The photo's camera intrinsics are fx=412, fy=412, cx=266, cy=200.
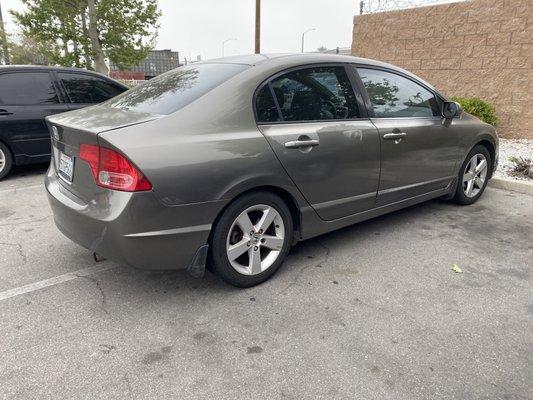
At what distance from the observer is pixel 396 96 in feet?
12.4

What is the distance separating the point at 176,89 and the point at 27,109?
3801 mm

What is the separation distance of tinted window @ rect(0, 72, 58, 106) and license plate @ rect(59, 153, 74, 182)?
3.52 m

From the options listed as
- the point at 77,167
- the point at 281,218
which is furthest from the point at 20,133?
the point at 281,218

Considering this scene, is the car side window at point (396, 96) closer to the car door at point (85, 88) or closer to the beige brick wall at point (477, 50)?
the car door at point (85, 88)

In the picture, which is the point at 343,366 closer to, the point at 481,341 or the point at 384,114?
the point at 481,341

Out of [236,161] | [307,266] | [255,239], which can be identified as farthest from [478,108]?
[236,161]

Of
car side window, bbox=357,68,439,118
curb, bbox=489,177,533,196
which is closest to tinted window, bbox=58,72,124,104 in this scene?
car side window, bbox=357,68,439,118

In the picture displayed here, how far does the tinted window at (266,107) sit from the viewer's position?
9.24 ft

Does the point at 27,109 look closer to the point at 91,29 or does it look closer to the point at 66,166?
the point at 66,166

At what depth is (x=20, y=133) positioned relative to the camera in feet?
18.5

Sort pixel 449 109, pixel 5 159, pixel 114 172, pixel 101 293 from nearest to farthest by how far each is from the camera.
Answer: pixel 114 172 → pixel 101 293 → pixel 449 109 → pixel 5 159

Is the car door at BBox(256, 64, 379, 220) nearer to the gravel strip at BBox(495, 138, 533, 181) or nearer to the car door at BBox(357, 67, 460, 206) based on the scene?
the car door at BBox(357, 67, 460, 206)

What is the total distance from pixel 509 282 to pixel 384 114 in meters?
1.65

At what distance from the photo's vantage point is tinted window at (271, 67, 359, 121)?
296 centimetres
